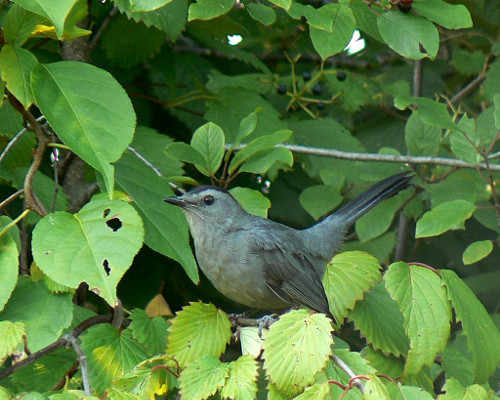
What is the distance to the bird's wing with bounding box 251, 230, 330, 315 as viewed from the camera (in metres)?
3.79

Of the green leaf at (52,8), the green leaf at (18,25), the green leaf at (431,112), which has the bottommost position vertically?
the green leaf at (431,112)

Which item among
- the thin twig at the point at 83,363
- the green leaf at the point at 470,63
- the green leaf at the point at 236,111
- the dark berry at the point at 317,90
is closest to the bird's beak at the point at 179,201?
the green leaf at the point at 236,111

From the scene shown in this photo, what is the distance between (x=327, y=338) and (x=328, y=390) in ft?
0.63

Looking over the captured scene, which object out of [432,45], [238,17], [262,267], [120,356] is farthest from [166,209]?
[238,17]

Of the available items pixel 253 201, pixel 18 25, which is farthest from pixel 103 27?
pixel 18 25

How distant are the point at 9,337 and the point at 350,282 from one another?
1182mm

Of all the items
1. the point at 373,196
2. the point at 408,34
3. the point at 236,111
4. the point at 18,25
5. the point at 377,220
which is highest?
the point at 18,25

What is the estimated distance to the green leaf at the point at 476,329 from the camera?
268cm


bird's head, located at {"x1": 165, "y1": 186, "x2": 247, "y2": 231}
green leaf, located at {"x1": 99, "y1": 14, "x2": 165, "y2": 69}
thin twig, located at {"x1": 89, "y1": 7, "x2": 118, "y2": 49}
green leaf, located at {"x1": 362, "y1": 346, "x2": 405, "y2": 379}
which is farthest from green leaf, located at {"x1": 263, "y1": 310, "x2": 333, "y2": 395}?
thin twig, located at {"x1": 89, "y1": 7, "x2": 118, "y2": 49}

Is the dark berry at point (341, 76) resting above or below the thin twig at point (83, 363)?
below

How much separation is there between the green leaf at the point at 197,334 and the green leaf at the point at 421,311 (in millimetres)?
586

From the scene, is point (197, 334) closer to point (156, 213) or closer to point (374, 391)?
point (156, 213)

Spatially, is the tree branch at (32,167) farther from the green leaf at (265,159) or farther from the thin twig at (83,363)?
the green leaf at (265,159)

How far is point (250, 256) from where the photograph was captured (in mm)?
3791
